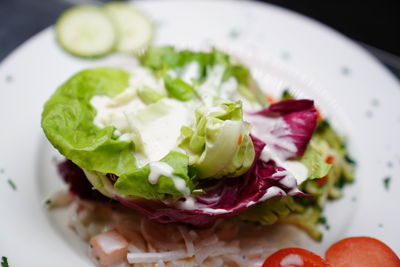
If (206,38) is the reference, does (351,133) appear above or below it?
below

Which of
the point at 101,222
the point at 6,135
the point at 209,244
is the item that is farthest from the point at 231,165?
the point at 6,135

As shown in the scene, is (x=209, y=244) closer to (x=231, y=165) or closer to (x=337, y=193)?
(x=231, y=165)

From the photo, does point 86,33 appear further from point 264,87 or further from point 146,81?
point 264,87

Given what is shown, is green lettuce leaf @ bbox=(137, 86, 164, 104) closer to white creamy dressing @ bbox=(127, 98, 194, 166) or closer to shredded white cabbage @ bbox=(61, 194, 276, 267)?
white creamy dressing @ bbox=(127, 98, 194, 166)

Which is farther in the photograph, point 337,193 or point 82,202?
point 337,193

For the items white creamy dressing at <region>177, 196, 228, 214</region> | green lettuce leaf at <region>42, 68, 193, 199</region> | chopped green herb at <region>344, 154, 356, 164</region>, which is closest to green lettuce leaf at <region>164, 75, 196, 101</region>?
green lettuce leaf at <region>42, 68, 193, 199</region>

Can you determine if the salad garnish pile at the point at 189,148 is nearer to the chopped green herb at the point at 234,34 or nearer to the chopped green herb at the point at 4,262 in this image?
the chopped green herb at the point at 4,262

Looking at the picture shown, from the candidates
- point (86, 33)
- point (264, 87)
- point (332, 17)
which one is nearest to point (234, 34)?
point (264, 87)
